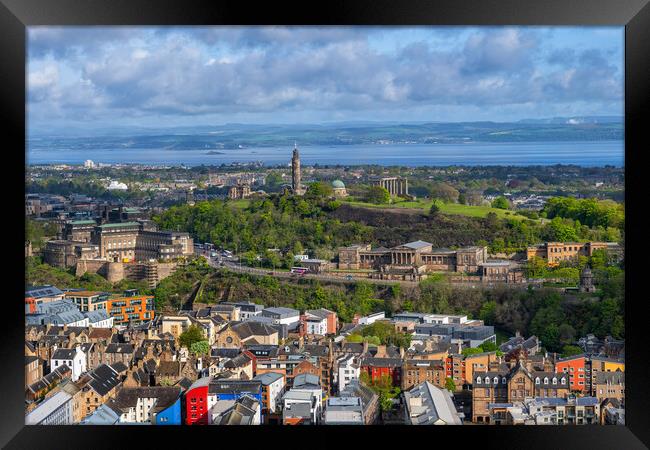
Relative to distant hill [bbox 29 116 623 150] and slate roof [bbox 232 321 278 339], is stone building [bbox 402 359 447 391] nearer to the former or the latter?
slate roof [bbox 232 321 278 339]

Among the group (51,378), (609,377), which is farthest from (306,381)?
(609,377)

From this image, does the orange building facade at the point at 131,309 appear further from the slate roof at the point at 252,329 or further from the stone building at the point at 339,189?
the stone building at the point at 339,189

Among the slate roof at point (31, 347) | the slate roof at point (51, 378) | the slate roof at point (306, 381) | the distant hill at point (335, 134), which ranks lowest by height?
the slate roof at point (51, 378)

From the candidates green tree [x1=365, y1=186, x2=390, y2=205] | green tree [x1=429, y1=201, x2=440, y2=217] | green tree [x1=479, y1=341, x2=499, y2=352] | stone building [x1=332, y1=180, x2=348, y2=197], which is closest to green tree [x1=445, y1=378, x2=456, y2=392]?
green tree [x1=479, y1=341, x2=499, y2=352]

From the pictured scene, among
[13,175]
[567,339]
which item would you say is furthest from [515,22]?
[567,339]

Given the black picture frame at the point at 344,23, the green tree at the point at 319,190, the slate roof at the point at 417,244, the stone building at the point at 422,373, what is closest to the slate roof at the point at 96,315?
the stone building at the point at 422,373

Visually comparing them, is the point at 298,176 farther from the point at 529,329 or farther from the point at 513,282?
the point at 529,329
